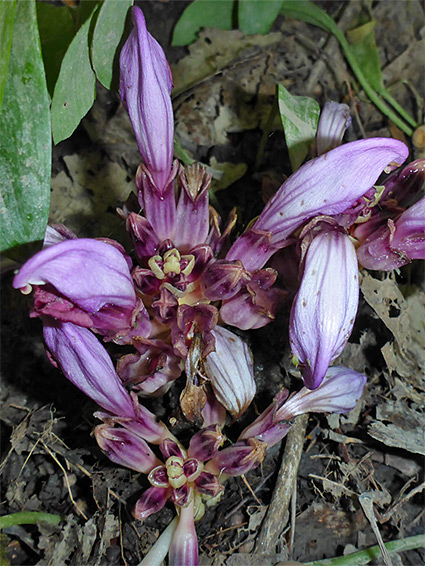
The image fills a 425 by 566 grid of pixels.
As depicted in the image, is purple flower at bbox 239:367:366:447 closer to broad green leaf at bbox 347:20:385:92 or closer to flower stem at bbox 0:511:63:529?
flower stem at bbox 0:511:63:529

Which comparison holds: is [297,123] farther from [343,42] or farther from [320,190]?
[343,42]

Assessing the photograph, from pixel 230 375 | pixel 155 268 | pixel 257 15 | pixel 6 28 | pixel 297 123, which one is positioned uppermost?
pixel 6 28

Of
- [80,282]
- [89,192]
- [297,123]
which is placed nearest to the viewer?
[80,282]

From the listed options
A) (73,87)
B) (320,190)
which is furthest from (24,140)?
(320,190)

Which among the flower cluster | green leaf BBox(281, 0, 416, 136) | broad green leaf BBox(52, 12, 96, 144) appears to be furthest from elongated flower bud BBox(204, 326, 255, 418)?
green leaf BBox(281, 0, 416, 136)

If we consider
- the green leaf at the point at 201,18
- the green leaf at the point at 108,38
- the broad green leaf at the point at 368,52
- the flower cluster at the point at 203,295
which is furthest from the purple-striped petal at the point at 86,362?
the broad green leaf at the point at 368,52

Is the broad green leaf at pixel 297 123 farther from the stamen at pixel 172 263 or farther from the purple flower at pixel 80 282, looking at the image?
the purple flower at pixel 80 282
